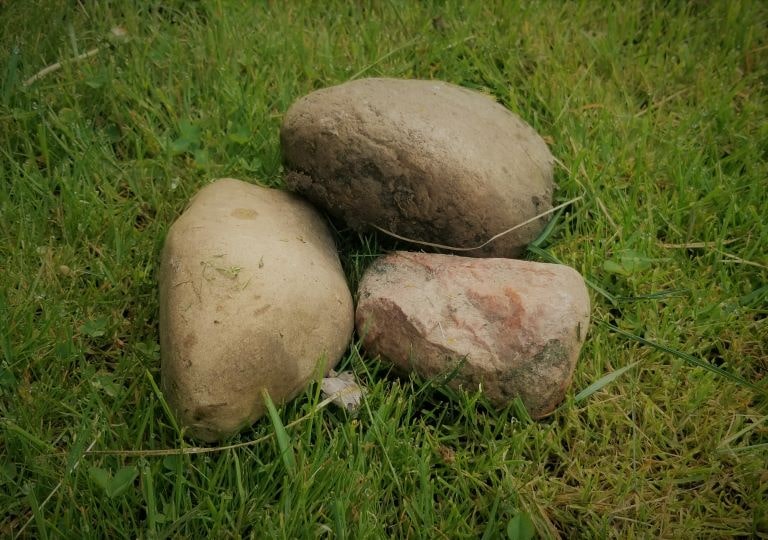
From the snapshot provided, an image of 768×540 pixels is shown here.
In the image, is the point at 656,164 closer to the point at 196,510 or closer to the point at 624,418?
the point at 624,418

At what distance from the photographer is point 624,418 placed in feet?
7.47

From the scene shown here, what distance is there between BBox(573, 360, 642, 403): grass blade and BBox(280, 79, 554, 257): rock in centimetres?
56

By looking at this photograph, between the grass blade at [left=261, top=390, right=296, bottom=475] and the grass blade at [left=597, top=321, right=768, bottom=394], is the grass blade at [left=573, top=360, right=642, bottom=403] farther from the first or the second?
the grass blade at [left=261, top=390, right=296, bottom=475]

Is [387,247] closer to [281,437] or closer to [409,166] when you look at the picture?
[409,166]

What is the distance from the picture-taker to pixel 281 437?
80.0 inches

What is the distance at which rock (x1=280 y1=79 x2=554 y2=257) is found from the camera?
240 centimetres

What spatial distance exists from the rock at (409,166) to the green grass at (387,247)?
213 millimetres

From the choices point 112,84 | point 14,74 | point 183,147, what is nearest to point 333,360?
point 183,147

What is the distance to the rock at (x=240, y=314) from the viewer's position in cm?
200

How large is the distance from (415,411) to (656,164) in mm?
1535

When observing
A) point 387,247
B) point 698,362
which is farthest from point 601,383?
point 387,247

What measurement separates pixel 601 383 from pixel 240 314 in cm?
116

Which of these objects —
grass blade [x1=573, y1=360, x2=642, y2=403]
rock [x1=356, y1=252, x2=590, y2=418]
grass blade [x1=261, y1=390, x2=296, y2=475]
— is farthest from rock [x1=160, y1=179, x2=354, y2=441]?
grass blade [x1=573, y1=360, x2=642, y2=403]

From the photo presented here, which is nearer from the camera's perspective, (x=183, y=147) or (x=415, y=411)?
(x=415, y=411)
